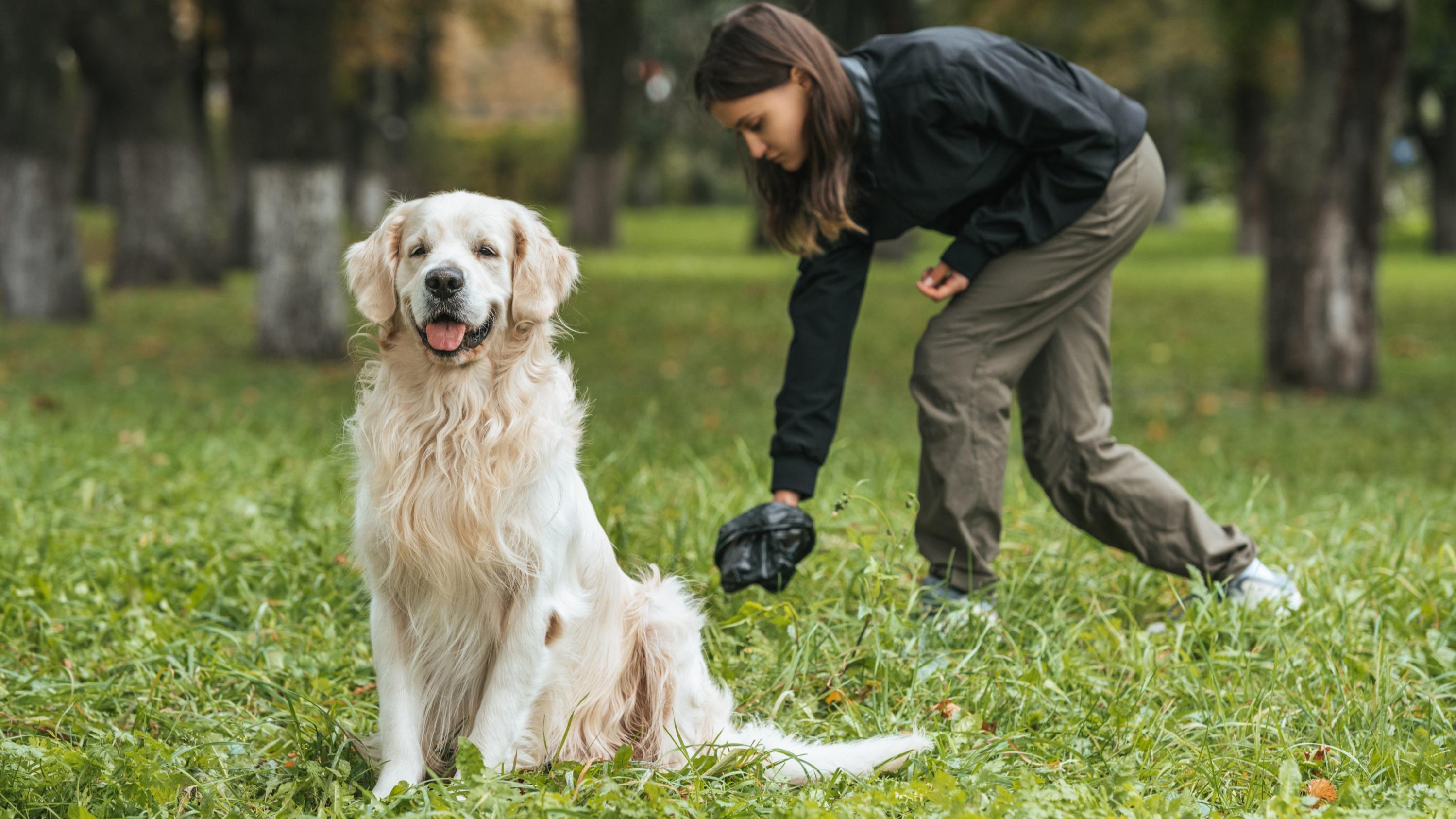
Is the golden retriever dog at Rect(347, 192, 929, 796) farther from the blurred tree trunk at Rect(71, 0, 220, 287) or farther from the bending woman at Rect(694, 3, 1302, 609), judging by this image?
the blurred tree trunk at Rect(71, 0, 220, 287)

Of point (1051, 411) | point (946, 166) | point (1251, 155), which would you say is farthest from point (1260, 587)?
point (1251, 155)

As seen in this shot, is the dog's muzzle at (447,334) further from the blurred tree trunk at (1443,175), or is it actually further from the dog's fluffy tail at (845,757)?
the blurred tree trunk at (1443,175)

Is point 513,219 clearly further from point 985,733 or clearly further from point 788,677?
point 985,733

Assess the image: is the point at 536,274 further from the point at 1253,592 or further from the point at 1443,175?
the point at 1443,175

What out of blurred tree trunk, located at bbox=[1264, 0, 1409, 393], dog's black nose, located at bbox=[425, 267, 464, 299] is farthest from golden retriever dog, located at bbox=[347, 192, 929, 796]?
blurred tree trunk, located at bbox=[1264, 0, 1409, 393]

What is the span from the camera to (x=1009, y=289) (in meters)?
3.46

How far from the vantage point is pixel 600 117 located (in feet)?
70.5

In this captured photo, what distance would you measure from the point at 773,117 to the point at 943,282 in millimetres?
645

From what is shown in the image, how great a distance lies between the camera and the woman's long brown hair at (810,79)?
10.5ft

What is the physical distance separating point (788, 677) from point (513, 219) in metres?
1.33

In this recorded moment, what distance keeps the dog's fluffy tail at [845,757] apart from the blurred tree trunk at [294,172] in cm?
690

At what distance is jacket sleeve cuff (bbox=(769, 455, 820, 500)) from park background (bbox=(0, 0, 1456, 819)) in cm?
25

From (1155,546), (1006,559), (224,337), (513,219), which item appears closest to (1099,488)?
(1155,546)

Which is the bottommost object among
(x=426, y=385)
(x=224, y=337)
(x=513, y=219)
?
(x=224, y=337)
